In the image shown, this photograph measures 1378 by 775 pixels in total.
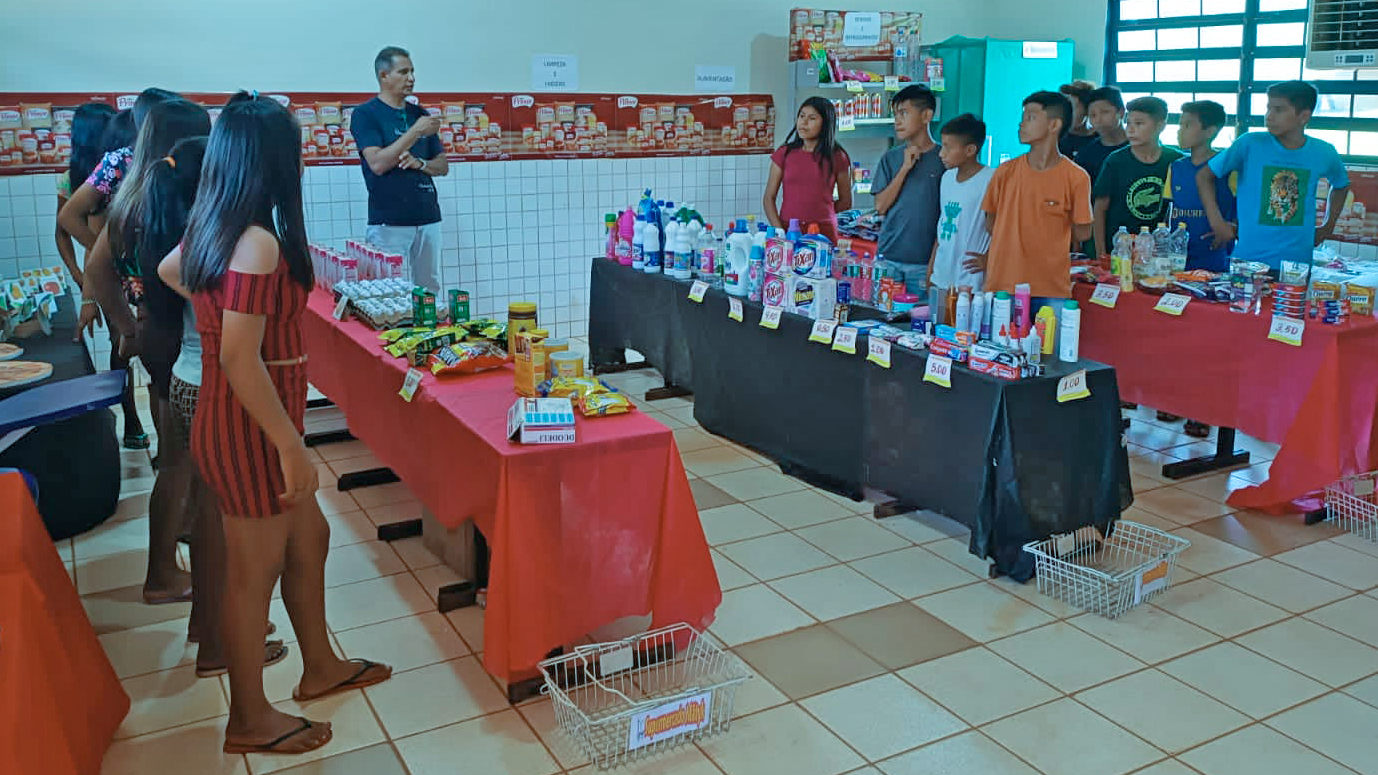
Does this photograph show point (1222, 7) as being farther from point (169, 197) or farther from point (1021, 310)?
point (169, 197)

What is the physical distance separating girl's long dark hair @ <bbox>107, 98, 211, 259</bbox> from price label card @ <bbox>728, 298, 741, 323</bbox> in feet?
9.03

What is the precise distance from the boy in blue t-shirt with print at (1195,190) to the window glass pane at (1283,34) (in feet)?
6.51

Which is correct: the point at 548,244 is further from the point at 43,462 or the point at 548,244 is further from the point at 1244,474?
the point at 1244,474

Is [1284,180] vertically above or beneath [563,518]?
above

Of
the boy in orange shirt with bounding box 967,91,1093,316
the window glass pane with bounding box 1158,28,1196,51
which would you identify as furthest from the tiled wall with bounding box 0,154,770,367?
the boy in orange shirt with bounding box 967,91,1093,316

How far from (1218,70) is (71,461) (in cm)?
760

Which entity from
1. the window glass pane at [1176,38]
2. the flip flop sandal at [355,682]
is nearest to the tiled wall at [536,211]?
the window glass pane at [1176,38]

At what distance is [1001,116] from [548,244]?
3.67 m

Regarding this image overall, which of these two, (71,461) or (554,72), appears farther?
(554,72)

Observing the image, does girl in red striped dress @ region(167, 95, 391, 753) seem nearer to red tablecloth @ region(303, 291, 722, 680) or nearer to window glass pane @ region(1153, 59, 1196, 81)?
red tablecloth @ region(303, 291, 722, 680)

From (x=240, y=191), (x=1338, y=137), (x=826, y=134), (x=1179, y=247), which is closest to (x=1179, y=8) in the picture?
(x=1338, y=137)

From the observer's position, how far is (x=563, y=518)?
130 inches

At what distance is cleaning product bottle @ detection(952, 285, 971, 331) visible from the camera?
4.43 metres

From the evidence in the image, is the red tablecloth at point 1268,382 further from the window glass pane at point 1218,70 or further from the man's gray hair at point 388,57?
the man's gray hair at point 388,57
